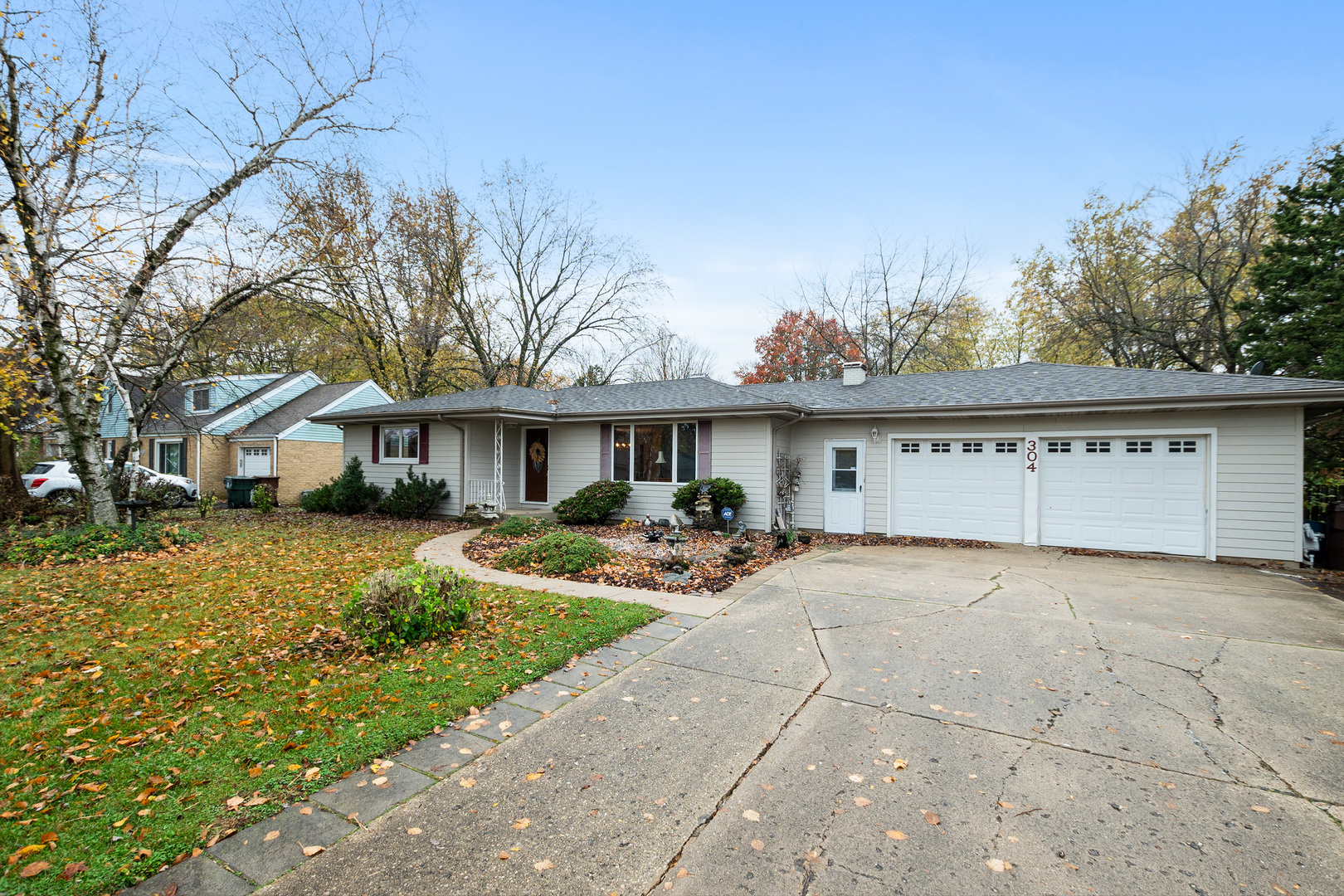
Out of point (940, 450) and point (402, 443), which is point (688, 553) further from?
point (402, 443)

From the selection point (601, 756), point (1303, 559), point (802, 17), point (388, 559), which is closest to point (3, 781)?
point (601, 756)

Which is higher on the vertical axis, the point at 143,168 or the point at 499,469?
the point at 143,168

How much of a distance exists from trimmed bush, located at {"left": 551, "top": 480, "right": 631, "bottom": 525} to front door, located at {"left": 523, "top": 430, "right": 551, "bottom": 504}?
6.10ft

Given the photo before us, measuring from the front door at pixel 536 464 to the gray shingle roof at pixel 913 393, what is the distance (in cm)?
93

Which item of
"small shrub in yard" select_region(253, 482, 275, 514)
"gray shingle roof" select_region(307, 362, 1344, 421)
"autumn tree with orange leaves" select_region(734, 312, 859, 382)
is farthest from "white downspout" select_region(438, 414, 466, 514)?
"autumn tree with orange leaves" select_region(734, 312, 859, 382)

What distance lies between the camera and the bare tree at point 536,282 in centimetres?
2369

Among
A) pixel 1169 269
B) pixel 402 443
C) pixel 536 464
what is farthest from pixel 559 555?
pixel 1169 269

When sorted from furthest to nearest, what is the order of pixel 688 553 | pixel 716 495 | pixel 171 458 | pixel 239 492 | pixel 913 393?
pixel 171 458 → pixel 239 492 → pixel 913 393 → pixel 716 495 → pixel 688 553

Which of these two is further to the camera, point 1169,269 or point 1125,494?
point 1169,269

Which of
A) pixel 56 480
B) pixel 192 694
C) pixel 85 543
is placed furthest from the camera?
pixel 56 480

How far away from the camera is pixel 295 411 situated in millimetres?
21312

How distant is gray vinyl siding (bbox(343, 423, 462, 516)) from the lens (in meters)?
14.4

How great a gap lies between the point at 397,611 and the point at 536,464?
32.7 feet

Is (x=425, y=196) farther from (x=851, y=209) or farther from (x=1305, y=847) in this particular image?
(x=1305, y=847)
